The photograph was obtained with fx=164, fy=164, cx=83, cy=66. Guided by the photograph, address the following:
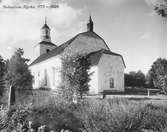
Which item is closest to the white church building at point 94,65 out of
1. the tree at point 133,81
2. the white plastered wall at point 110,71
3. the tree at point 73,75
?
the white plastered wall at point 110,71

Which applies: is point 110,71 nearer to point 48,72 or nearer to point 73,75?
point 48,72

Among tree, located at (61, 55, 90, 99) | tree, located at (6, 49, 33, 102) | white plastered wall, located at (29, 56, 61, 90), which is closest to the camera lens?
tree, located at (61, 55, 90, 99)

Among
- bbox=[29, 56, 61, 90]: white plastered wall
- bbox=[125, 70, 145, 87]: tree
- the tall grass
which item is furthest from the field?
bbox=[125, 70, 145, 87]: tree

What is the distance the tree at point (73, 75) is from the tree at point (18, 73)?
7715 mm

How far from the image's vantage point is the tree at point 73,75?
938cm

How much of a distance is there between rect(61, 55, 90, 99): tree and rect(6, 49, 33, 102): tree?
7715 mm

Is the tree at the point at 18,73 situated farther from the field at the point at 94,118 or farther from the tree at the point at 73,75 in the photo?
the field at the point at 94,118

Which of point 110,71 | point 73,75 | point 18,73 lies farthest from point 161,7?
point 110,71

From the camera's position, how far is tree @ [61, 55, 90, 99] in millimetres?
9383

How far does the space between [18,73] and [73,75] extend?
880 cm

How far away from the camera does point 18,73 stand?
1611cm

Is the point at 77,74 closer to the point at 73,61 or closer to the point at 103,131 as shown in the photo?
the point at 73,61

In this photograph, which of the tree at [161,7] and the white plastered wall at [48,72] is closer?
the tree at [161,7]

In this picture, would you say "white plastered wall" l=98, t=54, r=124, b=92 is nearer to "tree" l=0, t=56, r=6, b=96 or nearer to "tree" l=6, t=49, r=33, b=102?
"tree" l=6, t=49, r=33, b=102
